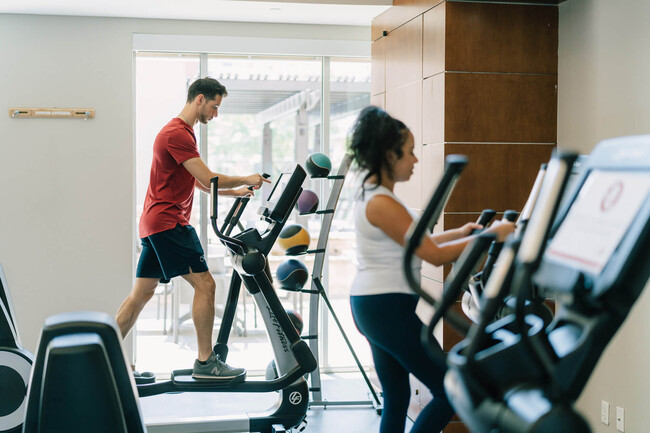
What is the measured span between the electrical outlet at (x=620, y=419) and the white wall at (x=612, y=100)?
0.02 meters

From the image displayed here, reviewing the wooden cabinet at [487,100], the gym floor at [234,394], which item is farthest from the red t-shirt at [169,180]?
the wooden cabinet at [487,100]

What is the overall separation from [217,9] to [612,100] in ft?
8.19

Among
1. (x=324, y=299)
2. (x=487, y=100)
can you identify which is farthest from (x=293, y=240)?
(x=487, y=100)

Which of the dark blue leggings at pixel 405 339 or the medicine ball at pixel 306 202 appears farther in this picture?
the medicine ball at pixel 306 202

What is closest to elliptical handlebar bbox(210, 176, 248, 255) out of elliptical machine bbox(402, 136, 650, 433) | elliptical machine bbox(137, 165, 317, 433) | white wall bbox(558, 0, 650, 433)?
elliptical machine bbox(137, 165, 317, 433)

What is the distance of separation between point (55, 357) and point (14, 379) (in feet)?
4.17

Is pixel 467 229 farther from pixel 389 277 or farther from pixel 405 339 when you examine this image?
pixel 405 339

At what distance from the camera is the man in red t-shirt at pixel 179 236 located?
11.6 feet

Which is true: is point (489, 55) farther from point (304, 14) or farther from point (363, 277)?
point (363, 277)

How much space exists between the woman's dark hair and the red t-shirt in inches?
60.9

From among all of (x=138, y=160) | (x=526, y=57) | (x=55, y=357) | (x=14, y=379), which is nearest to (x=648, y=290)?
(x=526, y=57)

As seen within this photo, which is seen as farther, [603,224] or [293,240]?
[293,240]

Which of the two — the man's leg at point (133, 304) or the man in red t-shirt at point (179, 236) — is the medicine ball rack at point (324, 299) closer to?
the man in red t-shirt at point (179, 236)

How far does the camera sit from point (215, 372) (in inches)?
138
